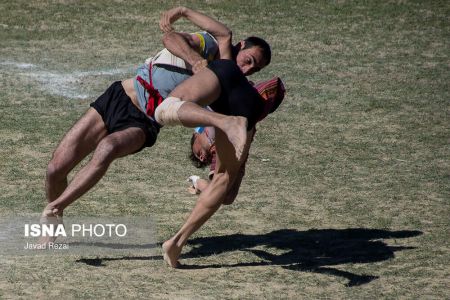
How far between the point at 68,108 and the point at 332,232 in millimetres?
4081

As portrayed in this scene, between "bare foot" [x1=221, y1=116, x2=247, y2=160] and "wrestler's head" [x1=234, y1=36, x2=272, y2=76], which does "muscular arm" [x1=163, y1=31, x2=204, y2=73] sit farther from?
"bare foot" [x1=221, y1=116, x2=247, y2=160]

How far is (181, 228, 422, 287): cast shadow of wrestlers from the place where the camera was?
8.30 meters

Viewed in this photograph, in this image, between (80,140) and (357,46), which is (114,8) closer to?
(357,46)

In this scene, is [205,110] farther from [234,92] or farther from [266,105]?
[266,105]

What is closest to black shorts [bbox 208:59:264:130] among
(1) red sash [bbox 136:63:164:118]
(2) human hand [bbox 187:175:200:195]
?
(1) red sash [bbox 136:63:164:118]

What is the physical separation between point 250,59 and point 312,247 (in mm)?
1529

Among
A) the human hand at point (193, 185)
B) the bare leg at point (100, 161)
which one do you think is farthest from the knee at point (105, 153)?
the human hand at point (193, 185)

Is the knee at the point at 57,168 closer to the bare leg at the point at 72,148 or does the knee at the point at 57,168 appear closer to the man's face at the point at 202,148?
the bare leg at the point at 72,148

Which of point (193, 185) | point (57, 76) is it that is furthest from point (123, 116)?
point (57, 76)

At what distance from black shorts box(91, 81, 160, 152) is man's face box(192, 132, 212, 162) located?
1086mm

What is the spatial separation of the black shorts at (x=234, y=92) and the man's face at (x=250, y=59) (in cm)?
35

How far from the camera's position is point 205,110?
294 inches

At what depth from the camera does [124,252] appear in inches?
328

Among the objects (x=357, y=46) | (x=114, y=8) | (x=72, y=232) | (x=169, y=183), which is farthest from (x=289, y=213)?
(x=114, y=8)
